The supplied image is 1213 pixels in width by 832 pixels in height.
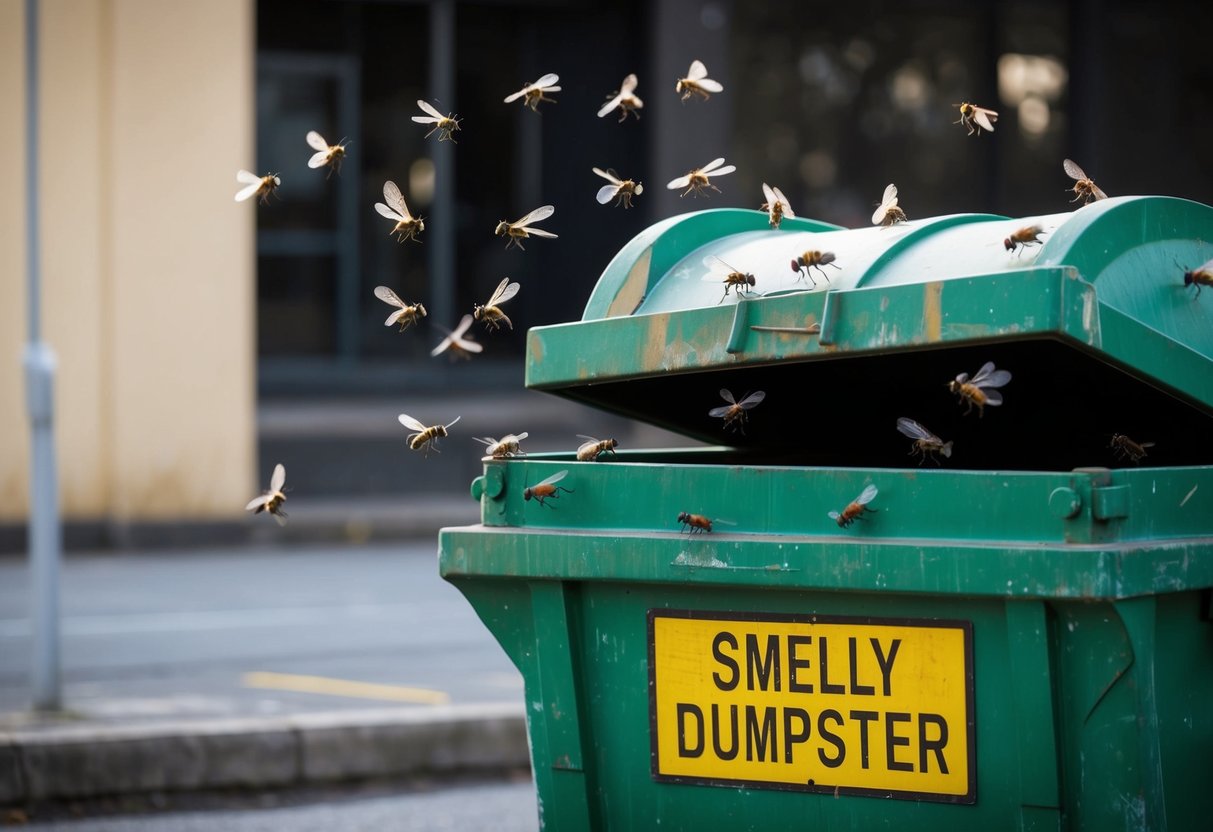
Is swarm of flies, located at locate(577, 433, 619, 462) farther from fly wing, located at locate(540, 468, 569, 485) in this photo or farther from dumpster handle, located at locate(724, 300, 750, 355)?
dumpster handle, located at locate(724, 300, 750, 355)

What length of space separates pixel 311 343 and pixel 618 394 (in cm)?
1267

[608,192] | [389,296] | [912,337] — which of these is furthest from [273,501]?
[912,337]

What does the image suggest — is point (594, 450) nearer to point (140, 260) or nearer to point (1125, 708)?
point (1125, 708)

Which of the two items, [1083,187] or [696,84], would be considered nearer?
[1083,187]

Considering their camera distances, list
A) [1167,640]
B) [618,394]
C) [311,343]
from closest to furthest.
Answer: [1167,640] < [618,394] < [311,343]

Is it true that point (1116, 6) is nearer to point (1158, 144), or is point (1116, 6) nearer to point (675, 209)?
point (1158, 144)

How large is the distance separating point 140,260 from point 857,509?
39.6ft

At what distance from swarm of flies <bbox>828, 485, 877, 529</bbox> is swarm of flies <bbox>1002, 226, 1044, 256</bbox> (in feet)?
1.69

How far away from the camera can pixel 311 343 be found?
16.4 meters

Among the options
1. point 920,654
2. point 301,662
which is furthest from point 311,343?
point 920,654

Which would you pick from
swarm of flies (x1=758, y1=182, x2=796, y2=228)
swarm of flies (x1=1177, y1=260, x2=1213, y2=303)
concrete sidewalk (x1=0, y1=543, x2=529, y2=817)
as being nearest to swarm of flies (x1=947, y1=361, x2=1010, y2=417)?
swarm of flies (x1=1177, y1=260, x2=1213, y2=303)

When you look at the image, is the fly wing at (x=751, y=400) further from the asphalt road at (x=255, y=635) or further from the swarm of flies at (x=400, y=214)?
the asphalt road at (x=255, y=635)

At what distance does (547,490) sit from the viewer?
138 inches

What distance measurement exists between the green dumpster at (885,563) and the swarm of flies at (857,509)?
0.5 inches
